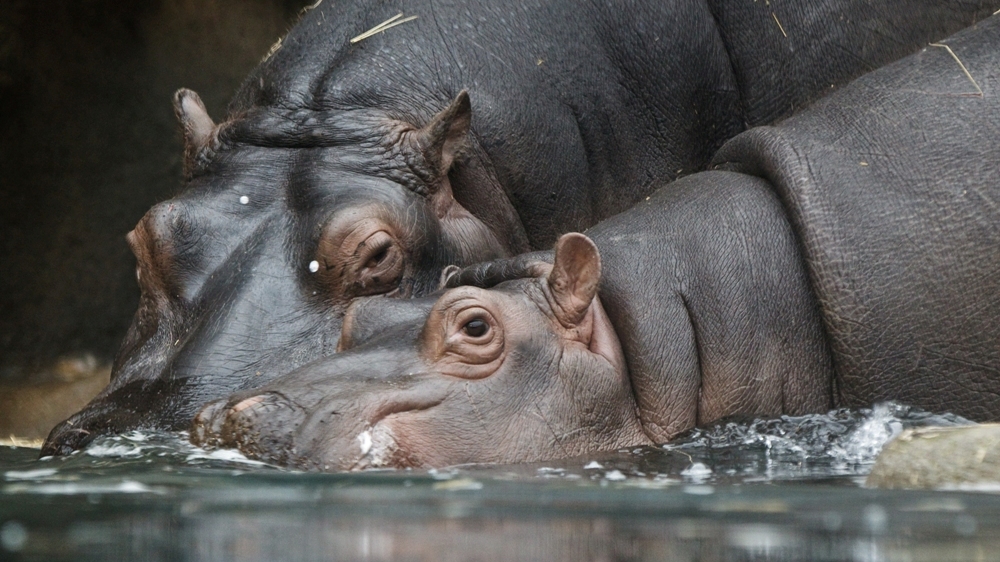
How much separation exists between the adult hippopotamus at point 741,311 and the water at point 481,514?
0.33m

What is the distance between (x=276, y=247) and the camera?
468 centimetres

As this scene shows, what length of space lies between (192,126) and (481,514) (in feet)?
11.2

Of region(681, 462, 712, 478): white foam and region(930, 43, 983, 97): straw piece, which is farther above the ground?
region(930, 43, 983, 97): straw piece

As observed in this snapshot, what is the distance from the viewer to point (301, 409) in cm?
344

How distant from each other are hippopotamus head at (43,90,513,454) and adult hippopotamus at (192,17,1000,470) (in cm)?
67

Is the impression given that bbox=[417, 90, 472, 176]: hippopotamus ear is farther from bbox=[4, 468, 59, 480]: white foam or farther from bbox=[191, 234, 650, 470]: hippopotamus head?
bbox=[4, 468, 59, 480]: white foam

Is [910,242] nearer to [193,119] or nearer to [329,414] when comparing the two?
[329,414]

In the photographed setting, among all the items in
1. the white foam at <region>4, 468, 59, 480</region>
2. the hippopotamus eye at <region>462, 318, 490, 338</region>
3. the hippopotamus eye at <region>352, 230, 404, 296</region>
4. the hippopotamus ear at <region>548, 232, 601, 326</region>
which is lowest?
the white foam at <region>4, 468, 59, 480</region>

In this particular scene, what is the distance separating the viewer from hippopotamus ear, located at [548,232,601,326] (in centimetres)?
377

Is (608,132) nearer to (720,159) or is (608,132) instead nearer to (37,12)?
(720,159)

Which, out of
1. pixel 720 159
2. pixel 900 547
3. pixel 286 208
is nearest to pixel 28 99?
pixel 286 208

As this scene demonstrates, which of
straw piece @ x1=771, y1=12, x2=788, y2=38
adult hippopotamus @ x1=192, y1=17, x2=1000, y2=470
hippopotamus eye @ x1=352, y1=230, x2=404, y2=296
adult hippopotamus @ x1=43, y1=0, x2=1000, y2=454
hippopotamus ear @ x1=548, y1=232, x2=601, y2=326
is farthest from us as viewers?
straw piece @ x1=771, y1=12, x2=788, y2=38

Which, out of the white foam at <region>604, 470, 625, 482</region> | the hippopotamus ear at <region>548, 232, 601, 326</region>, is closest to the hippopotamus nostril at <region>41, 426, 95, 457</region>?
the hippopotamus ear at <region>548, 232, 601, 326</region>

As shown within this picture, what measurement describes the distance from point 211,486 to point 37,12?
586 cm
